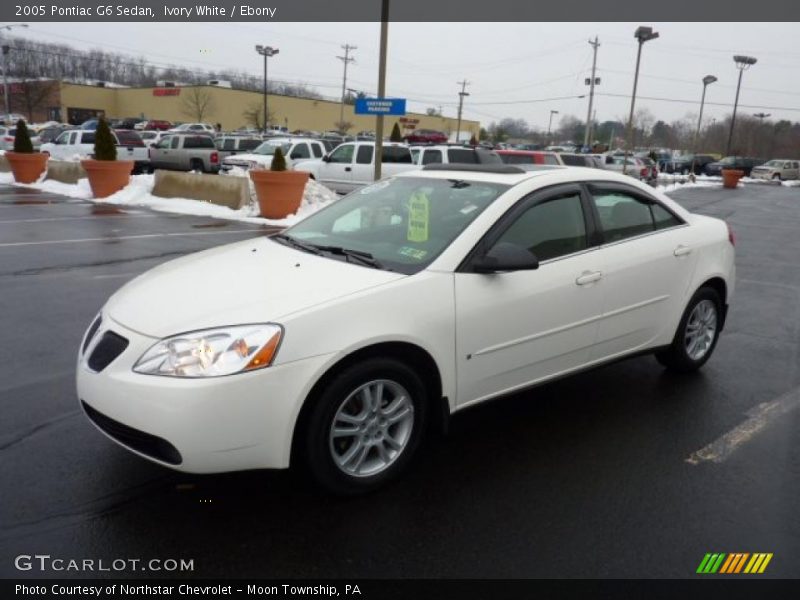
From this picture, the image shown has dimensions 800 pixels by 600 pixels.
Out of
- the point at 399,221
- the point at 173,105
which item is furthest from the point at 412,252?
the point at 173,105

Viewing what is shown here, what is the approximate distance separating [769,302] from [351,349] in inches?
272

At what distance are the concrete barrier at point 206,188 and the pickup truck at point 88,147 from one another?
9075mm

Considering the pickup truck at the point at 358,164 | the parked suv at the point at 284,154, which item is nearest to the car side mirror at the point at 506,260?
the pickup truck at the point at 358,164

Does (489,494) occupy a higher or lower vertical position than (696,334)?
lower

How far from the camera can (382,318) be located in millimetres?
3199

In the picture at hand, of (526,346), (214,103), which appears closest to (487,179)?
(526,346)

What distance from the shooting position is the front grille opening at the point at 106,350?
312 cm

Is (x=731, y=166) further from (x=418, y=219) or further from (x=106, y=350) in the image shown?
(x=106, y=350)

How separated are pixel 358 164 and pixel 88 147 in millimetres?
13137

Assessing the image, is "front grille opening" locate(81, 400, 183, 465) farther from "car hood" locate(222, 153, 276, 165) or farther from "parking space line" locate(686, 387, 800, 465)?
"car hood" locate(222, 153, 276, 165)

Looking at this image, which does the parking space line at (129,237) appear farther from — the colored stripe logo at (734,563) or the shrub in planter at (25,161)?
the shrub in planter at (25,161)

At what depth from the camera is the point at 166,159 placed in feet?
86.0

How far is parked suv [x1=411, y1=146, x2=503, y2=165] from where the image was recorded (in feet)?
57.9

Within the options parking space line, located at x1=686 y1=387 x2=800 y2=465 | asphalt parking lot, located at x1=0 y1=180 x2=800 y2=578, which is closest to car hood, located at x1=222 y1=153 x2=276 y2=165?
asphalt parking lot, located at x1=0 y1=180 x2=800 y2=578
